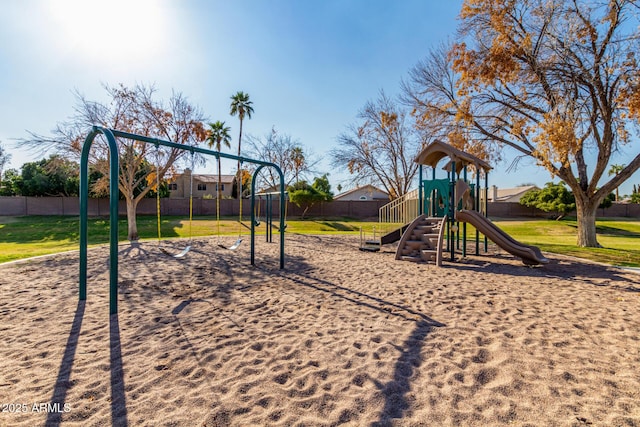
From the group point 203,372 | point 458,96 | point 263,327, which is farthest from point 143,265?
point 458,96

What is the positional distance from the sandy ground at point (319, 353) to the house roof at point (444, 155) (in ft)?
14.2

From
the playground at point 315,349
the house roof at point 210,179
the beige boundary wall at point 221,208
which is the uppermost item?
the house roof at point 210,179

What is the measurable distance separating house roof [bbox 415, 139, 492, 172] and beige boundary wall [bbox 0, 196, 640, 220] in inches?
820

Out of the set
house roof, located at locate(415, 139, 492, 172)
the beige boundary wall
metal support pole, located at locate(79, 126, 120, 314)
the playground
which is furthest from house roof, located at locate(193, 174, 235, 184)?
metal support pole, located at locate(79, 126, 120, 314)

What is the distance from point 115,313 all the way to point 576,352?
5.89 meters

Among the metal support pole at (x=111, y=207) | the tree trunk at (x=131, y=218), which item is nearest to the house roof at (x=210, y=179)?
the tree trunk at (x=131, y=218)

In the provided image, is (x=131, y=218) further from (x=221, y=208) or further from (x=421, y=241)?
(x=221, y=208)

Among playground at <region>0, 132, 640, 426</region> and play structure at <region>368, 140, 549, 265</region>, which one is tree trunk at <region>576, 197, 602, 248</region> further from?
playground at <region>0, 132, 640, 426</region>

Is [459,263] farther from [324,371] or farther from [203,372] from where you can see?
[203,372]

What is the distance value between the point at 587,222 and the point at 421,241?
935 cm

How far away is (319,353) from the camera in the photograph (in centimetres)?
351

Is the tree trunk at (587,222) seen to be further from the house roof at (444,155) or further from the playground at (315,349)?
the playground at (315,349)

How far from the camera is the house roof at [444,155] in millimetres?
9805

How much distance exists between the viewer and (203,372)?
3096mm
